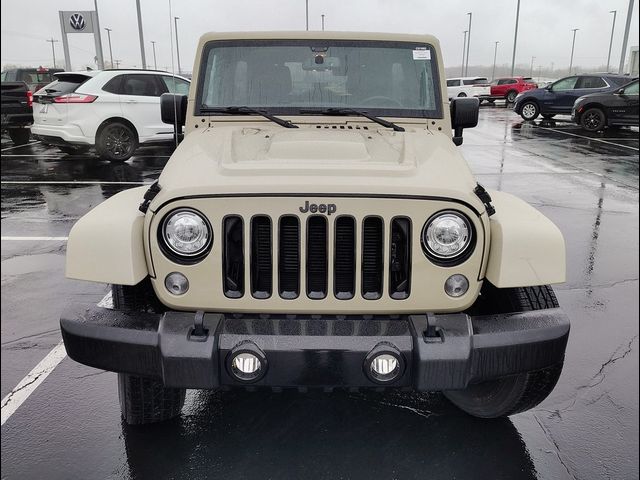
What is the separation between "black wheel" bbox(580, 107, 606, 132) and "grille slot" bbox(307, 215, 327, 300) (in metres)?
17.0

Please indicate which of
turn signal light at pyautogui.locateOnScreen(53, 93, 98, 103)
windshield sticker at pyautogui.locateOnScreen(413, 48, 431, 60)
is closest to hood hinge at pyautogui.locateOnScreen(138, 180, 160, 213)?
windshield sticker at pyautogui.locateOnScreen(413, 48, 431, 60)

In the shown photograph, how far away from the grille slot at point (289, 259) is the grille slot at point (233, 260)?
0.17 metres

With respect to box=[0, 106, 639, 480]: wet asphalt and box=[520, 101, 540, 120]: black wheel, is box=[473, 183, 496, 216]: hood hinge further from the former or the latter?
box=[520, 101, 540, 120]: black wheel

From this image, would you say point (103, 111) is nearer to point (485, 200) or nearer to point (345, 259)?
point (345, 259)

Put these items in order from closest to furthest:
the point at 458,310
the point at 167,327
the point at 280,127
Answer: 1. the point at 167,327
2. the point at 458,310
3. the point at 280,127

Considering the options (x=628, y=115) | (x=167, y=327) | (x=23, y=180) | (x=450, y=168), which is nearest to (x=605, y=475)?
(x=450, y=168)

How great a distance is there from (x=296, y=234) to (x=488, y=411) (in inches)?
60.7

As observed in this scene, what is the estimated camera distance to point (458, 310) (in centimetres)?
251

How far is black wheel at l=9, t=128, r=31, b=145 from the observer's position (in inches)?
597

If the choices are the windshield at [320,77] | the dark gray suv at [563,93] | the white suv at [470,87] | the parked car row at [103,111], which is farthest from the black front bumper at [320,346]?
the white suv at [470,87]

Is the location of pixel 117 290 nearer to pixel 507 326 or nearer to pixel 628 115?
pixel 507 326

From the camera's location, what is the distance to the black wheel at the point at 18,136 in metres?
15.2

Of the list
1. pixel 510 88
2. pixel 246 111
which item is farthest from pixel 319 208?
pixel 510 88

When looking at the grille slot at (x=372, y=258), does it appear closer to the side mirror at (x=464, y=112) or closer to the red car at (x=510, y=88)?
the side mirror at (x=464, y=112)
